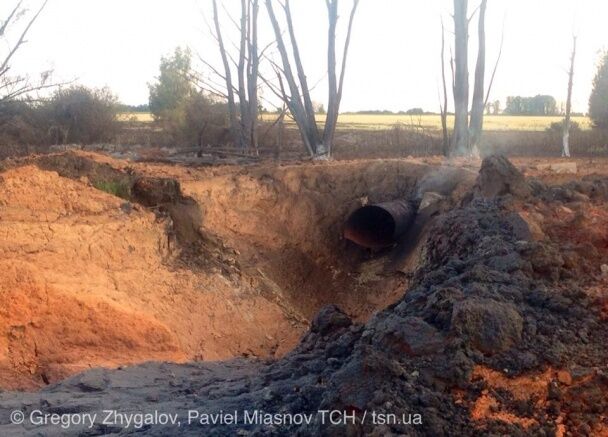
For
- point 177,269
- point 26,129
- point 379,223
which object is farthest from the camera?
point 26,129

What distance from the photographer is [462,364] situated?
3.88 meters

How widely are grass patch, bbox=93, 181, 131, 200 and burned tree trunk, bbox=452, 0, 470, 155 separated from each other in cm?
985

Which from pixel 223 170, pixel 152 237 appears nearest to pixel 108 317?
pixel 152 237

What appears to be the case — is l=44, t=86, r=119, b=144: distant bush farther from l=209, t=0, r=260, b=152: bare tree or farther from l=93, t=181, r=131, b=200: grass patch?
l=93, t=181, r=131, b=200: grass patch

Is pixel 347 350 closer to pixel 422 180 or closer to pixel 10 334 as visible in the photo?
pixel 10 334

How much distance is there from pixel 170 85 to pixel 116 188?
36314 millimetres

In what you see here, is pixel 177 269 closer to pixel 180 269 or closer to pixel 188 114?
pixel 180 269

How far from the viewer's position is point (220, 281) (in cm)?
1005

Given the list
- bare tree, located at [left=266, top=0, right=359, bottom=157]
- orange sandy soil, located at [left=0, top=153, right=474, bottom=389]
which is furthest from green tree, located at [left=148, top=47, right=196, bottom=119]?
orange sandy soil, located at [left=0, top=153, right=474, bottom=389]

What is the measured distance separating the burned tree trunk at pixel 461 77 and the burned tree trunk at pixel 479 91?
328mm

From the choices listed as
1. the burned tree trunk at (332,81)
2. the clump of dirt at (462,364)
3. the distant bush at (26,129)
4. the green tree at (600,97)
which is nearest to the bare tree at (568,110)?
the green tree at (600,97)

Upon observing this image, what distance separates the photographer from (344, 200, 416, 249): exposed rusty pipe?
11.3m

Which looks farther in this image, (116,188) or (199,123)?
(199,123)

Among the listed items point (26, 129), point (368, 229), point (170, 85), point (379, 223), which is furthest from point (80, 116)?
point (379, 223)
